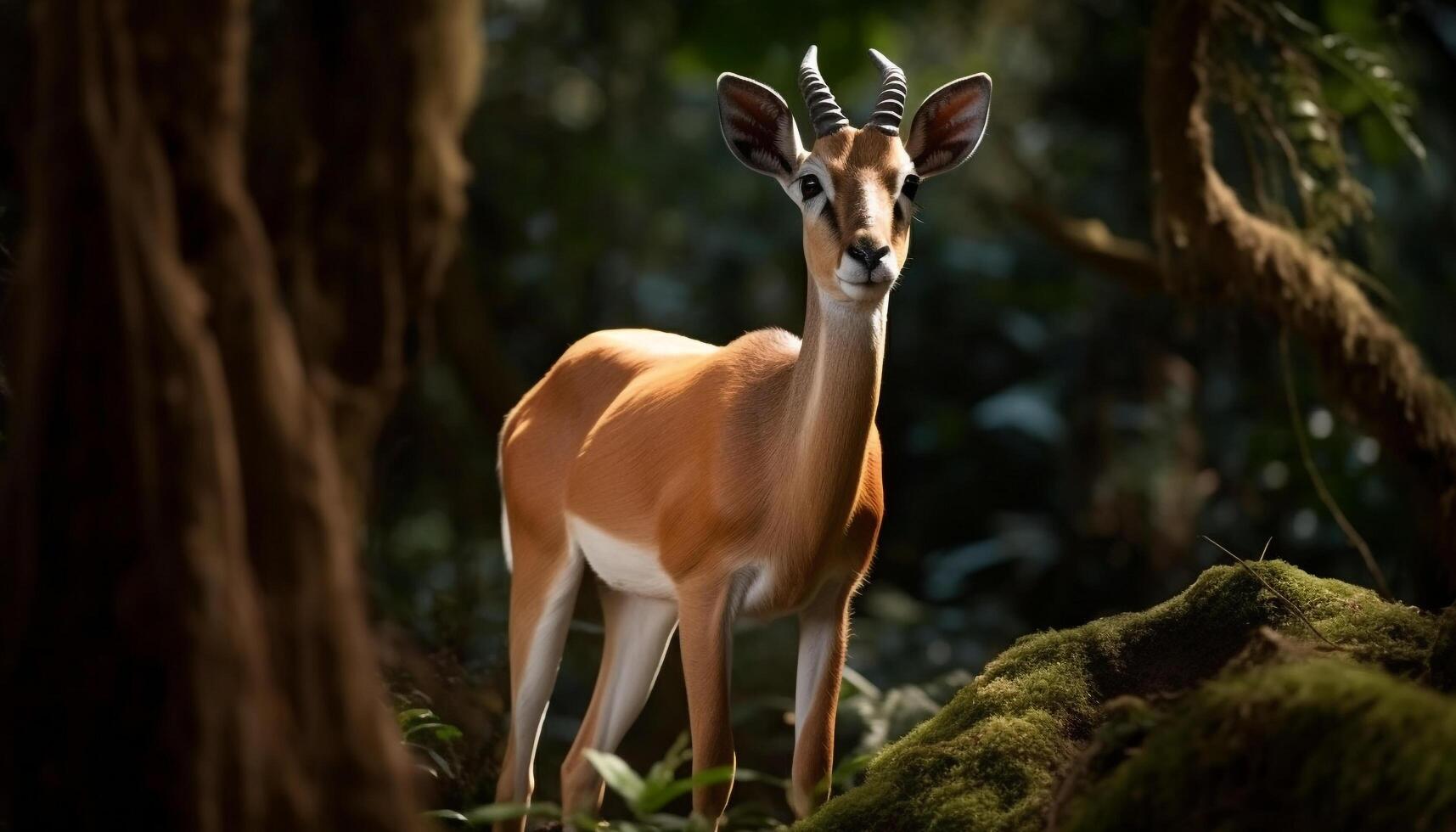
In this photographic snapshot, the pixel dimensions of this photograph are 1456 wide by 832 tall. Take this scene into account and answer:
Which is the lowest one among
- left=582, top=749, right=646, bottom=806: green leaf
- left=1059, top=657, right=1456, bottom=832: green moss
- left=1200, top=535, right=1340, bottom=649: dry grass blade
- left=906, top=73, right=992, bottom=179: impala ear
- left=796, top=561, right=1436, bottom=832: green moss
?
left=796, top=561, right=1436, bottom=832: green moss

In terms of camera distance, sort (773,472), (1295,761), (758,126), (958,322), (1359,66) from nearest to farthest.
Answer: (1295,761) < (773,472) < (758,126) < (1359,66) < (958,322)

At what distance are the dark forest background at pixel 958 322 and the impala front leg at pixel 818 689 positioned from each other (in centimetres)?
258

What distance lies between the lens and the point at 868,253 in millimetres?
4512

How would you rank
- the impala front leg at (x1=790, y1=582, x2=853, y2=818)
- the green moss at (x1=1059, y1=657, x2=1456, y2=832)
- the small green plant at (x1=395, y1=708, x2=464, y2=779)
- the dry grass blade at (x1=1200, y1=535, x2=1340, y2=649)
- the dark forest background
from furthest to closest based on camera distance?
the dark forest background < the impala front leg at (x1=790, y1=582, x2=853, y2=818) < the small green plant at (x1=395, y1=708, x2=464, y2=779) < the dry grass blade at (x1=1200, y1=535, x2=1340, y2=649) < the green moss at (x1=1059, y1=657, x2=1456, y2=832)

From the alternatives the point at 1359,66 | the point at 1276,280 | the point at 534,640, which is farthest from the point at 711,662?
the point at 1359,66

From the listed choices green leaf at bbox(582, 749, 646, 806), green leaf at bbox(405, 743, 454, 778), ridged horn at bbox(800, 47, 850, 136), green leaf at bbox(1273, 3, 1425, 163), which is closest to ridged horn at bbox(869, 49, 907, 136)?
ridged horn at bbox(800, 47, 850, 136)

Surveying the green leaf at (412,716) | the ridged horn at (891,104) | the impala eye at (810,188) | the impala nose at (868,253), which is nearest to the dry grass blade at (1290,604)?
the impala nose at (868,253)

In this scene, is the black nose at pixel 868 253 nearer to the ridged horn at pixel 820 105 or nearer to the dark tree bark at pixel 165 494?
the ridged horn at pixel 820 105

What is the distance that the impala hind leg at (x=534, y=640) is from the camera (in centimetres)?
549

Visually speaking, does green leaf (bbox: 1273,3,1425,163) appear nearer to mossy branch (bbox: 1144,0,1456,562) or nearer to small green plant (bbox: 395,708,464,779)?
mossy branch (bbox: 1144,0,1456,562)

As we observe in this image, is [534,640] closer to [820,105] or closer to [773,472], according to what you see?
[773,472]

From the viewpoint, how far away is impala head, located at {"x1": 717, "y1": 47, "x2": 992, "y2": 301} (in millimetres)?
4613

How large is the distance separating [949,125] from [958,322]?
386 inches

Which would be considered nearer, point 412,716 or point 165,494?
point 165,494
